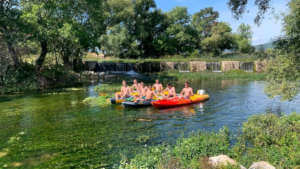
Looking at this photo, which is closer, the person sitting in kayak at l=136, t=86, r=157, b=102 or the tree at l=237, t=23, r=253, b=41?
the person sitting in kayak at l=136, t=86, r=157, b=102

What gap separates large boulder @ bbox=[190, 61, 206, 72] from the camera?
134 ft

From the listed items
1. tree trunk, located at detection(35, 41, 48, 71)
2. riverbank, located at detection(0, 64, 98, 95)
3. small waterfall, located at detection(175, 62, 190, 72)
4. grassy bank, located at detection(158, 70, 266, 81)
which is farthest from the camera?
small waterfall, located at detection(175, 62, 190, 72)

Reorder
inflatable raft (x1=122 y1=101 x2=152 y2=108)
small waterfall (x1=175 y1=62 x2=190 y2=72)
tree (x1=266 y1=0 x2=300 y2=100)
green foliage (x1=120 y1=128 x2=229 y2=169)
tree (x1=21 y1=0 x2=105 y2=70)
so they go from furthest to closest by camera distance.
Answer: small waterfall (x1=175 y1=62 x2=190 y2=72)
tree (x1=21 y1=0 x2=105 y2=70)
inflatable raft (x1=122 y1=101 x2=152 y2=108)
tree (x1=266 y1=0 x2=300 y2=100)
green foliage (x1=120 y1=128 x2=229 y2=169)

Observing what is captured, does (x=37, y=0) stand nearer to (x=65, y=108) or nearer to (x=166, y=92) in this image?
(x=65, y=108)

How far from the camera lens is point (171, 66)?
42.4 meters

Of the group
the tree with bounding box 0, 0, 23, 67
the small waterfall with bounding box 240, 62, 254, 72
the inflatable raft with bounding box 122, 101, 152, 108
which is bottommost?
the inflatable raft with bounding box 122, 101, 152, 108

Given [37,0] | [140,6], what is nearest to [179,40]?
[140,6]

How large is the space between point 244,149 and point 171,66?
3454cm

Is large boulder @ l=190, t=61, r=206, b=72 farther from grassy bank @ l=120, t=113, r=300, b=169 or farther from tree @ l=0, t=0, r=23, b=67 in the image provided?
grassy bank @ l=120, t=113, r=300, b=169

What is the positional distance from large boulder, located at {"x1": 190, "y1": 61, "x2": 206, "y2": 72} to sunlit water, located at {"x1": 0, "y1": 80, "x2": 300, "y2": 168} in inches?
827

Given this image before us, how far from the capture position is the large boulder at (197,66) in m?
40.9

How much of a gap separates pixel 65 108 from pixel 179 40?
4030 cm

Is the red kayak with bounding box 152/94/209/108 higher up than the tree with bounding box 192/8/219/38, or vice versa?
the tree with bounding box 192/8/219/38

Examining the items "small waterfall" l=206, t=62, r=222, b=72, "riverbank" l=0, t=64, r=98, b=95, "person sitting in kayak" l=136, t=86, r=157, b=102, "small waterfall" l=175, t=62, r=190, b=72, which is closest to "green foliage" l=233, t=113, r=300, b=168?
"person sitting in kayak" l=136, t=86, r=157, b=102
